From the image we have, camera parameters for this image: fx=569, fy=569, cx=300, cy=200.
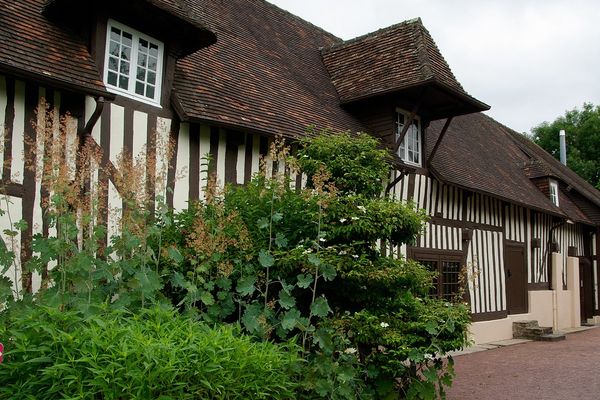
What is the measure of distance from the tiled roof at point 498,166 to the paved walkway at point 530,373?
332 cm

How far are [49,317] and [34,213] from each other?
92.9 inches

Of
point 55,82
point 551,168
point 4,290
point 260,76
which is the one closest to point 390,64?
point 260,76

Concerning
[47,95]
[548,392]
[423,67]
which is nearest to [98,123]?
[47,95]

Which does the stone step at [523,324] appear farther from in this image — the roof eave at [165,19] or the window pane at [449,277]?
the roof eave at [165,19]

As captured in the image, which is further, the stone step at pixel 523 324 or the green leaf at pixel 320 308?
the stone step at pixel 523 324

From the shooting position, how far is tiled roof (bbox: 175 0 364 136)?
761cm

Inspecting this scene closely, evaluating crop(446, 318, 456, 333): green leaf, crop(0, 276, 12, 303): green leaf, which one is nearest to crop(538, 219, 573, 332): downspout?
crop(446, 318, 456, 333): green leaf

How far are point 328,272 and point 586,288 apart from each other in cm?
1754

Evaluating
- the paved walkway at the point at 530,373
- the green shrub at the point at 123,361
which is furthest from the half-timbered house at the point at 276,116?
the green shrub at the point at 123,361

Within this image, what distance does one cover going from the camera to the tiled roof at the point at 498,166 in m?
12.4

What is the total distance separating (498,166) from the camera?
15531 millimetres

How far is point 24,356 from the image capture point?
3.42m

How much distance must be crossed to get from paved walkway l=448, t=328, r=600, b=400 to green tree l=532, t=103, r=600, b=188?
76.1 feet

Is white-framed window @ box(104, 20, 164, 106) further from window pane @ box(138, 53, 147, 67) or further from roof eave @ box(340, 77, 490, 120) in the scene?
roof eave @ box(340, 77, 490, 120)
